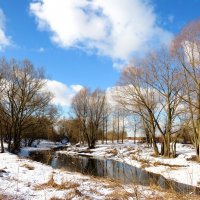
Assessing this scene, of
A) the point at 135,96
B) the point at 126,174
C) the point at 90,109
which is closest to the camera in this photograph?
the point at 126,174

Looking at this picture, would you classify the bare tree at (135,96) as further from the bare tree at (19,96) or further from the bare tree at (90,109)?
the bare tree at (90,109)

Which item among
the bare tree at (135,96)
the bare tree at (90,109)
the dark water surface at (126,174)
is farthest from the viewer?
the bare tree at (90,109)

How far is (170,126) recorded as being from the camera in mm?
29500

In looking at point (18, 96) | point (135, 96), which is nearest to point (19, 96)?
point (18, 96)

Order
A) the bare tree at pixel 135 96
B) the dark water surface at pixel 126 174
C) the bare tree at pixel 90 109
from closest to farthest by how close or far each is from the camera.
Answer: the dark water surface at pixel 126 174, the bare tree at pixel 135 96, the bare tree at pixel 90 109

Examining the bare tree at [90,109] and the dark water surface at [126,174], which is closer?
the dark water surface at [126,174]

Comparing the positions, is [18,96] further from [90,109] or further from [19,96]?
[90,109]

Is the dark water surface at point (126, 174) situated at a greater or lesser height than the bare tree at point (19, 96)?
lesser

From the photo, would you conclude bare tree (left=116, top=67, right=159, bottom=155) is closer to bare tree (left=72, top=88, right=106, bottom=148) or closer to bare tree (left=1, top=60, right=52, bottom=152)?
bare tree (left=1, top=60, right=52, bottom=152)

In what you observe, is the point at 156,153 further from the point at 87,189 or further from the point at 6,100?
the point at 87,189

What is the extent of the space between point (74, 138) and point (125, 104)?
43885 millimetres

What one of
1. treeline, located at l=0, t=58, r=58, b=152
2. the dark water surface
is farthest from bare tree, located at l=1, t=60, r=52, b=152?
the dark water surface

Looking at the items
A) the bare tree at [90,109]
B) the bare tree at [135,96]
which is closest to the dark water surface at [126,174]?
the bare tree at [135,96]

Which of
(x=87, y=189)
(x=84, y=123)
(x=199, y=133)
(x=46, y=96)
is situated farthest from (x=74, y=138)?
(x=87, y=189)
